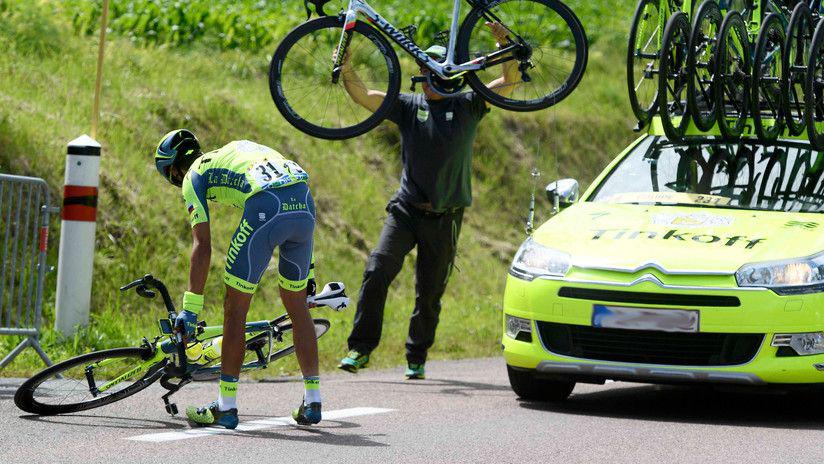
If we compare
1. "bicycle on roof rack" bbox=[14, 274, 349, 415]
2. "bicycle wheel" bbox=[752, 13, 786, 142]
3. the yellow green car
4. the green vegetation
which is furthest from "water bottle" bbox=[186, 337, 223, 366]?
"bicycle wheel" bbox=[752, 13, 786, 142]

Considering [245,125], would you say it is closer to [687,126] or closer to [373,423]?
[687,126]

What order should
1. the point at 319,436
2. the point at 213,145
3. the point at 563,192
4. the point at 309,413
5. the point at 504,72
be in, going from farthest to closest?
the point at 213,145 < the point at 563,192 < the point at 504,72 < the point at 309,413 < the point at 319,436

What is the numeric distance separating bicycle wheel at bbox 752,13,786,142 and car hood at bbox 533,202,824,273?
0.83 metres

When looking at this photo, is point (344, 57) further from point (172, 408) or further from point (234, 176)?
point (172, 408)

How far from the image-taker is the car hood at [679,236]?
867cm

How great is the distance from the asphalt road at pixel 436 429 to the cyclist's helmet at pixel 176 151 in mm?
1399

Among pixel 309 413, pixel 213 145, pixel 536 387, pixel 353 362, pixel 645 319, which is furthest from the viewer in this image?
pixel 213 145

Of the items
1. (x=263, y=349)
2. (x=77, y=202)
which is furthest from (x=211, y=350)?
(x=77, y=202)

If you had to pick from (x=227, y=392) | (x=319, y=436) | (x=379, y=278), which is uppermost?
(x=379, y=278)

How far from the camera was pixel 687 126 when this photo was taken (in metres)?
10.3

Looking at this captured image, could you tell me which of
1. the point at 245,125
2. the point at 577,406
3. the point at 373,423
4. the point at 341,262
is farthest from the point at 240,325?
the point at 245,125

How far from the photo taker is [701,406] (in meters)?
9.59

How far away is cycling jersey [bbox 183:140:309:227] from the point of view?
797 cm

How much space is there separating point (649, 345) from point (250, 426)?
7.73 ft
